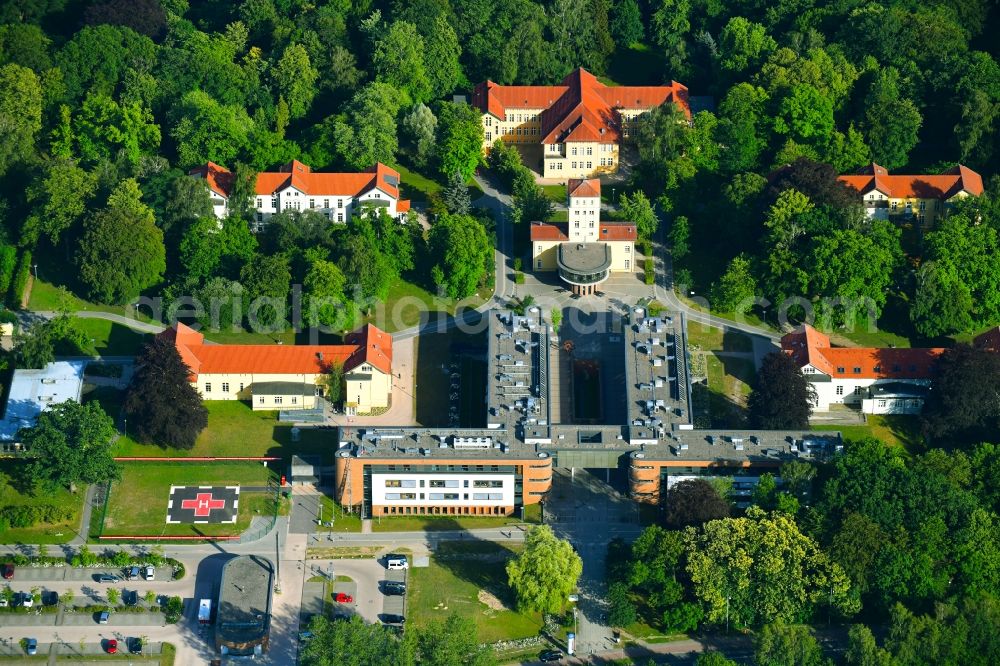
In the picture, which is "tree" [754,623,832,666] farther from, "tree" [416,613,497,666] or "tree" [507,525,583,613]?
"tree" [416,613,497,666]

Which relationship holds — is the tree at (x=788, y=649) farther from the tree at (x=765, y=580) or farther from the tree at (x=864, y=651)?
the tree at (x=765, y=580)

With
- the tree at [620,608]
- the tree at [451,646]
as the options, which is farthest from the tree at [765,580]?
the tree at [451,646]

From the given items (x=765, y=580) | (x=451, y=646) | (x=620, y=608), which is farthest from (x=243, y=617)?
(x=765, y=580)

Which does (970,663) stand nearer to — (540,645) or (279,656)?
(540,645)

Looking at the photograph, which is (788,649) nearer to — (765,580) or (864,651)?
(864,651)

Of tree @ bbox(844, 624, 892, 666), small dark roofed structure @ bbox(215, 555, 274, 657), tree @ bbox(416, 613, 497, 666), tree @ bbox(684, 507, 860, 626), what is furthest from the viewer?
tree @ bbox(684, 507, 860, 626)

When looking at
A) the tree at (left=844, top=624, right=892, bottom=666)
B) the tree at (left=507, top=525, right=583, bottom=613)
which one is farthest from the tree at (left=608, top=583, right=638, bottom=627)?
the tree at (left=844, top=624, right=892, bottom=666)
